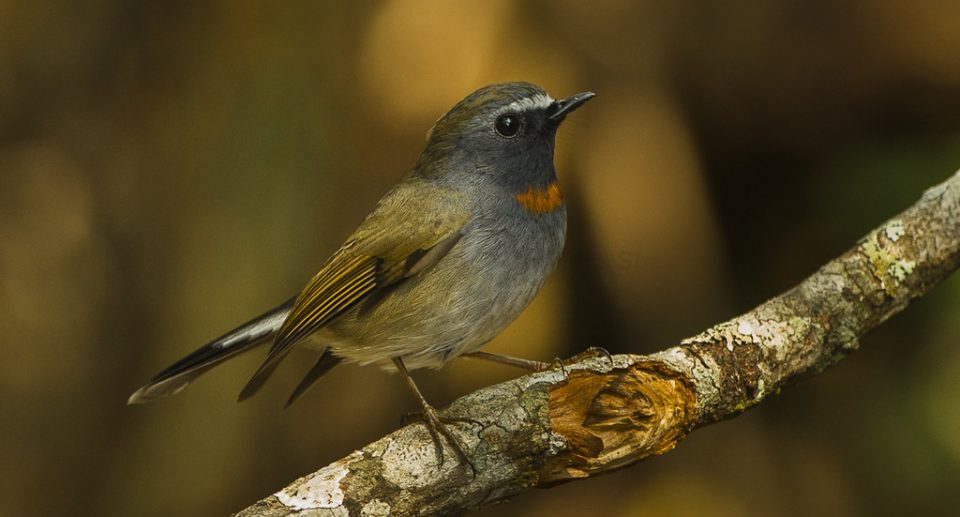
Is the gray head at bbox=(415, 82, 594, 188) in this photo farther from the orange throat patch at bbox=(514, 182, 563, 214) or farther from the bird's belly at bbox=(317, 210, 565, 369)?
the bird's belly at bbox=(317, 210, 565, 369)

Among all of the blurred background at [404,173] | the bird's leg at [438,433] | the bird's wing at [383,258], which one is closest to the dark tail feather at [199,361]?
the bird's wing at [383,258]

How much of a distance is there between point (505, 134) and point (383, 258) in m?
0.58

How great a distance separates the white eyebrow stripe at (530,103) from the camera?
129 inches

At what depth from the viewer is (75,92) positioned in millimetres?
5512

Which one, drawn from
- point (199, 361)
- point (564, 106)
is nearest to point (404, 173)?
point (564, 106)

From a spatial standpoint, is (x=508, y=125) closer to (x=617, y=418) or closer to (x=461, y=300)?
(x=461, y=300)

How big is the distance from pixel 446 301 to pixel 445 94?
64.5 inches

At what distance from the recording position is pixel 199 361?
3.30 m

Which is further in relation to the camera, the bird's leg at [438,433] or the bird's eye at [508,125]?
the bird's eye at [508,125]

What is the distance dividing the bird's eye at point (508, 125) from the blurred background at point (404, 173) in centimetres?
122

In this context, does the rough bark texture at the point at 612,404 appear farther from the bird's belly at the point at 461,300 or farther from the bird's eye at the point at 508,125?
the bird's eye at the point at 508,125

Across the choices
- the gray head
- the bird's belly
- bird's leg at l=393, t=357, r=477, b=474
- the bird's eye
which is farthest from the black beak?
bird's leg at l=393, t=357, r=477, b=474

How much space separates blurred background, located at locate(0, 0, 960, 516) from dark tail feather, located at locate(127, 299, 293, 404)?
1.50 meters

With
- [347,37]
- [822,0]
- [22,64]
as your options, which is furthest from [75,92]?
[822,0]
